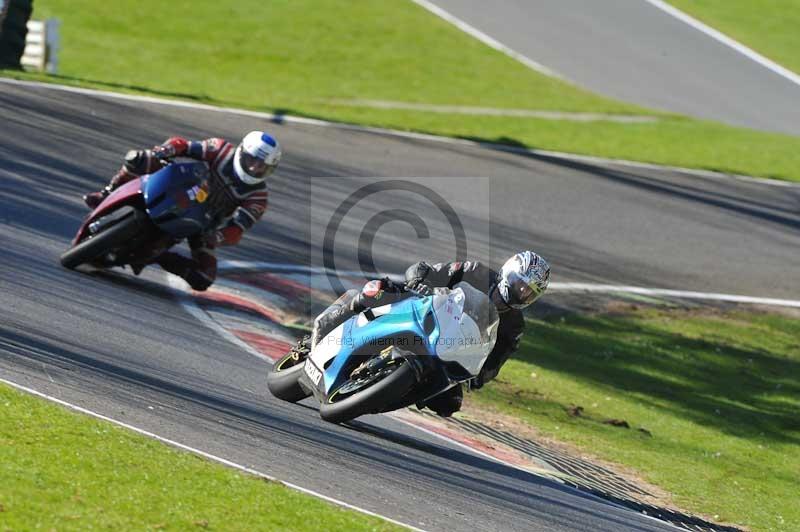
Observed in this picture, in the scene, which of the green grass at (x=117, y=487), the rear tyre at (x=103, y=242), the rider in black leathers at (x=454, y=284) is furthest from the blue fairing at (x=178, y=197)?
the green grass at (x=117, y=487)

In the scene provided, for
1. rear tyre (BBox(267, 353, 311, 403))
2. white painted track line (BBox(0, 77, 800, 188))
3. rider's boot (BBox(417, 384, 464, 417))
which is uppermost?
rider's boot (BBox(417, 384, 464, 417))

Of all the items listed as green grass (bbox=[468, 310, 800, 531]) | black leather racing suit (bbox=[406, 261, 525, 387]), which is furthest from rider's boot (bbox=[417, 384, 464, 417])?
green grass (bbox=[468, 310, 800, 531])

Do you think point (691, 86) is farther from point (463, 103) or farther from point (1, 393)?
point (1, 393)

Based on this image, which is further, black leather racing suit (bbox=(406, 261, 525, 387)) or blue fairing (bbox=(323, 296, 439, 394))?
black leather racing suit (bbox=(406, 261, 525, 387))

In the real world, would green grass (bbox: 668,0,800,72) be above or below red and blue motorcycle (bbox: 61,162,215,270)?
above

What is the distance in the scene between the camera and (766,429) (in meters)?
14.0

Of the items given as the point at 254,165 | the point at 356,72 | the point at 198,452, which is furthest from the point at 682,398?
the point at 356,72

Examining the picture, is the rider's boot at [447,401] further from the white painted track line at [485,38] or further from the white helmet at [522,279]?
the white painted track line at [485,38]

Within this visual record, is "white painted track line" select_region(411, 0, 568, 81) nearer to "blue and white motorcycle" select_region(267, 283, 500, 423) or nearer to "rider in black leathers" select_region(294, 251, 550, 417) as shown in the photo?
"rider in black leathers" select_region(294, 251, 550, 417)

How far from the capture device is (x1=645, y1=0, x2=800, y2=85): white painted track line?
3494cm

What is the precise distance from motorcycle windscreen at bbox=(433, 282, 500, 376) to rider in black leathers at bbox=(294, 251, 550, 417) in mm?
213

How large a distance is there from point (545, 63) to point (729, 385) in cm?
1863

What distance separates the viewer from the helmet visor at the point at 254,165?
1223 cm

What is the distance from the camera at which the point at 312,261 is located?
15984mm
